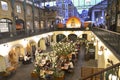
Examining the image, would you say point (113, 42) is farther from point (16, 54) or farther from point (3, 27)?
point (3, 27)

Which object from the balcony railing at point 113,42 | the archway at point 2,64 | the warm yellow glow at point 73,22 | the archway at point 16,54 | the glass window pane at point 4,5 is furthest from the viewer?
the warm yellow glow at point 73,22

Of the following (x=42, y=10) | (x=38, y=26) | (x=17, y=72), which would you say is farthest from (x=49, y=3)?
(x=17, y=72)

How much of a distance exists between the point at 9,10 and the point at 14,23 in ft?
6.28

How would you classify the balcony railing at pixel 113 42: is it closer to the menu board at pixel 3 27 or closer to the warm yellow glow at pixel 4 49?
the warm yellow glow at pixel 4 49

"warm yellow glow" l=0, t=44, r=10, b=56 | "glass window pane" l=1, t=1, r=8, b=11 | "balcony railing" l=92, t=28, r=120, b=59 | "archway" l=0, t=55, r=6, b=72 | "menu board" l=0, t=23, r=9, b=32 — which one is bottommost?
"archway" l=0, t=55, r=6, b=72

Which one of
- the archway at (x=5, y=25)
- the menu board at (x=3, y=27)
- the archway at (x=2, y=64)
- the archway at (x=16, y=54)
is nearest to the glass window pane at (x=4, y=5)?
the archway at (x=5, y=25)

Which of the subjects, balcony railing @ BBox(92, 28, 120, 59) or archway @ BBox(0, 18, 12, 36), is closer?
balcony railing @ BBox(92, 28, 120, 59)

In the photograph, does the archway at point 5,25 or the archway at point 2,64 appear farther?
the archway at point 5,25

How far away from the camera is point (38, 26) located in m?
29.9

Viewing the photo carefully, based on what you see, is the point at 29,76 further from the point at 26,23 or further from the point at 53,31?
the point at 53,31

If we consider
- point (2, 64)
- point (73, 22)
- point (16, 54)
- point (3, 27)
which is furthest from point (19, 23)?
point (73, 22)

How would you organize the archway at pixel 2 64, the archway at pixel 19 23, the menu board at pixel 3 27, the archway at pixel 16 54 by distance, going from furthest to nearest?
the archway at pixel 19 23 → the menu board at pixel 3 27 → the archway at pixel 16 54 → the archway at pixel 2 64

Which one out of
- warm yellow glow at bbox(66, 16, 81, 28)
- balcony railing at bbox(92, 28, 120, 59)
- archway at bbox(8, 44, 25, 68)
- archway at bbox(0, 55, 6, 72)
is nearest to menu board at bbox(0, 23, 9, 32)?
archway at bbox(8, 44, 25, 68)

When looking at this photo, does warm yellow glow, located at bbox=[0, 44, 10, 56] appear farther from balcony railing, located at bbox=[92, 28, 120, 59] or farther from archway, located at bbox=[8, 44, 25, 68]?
balcony railing, located at bbox=[92, 28, 120, 59]
